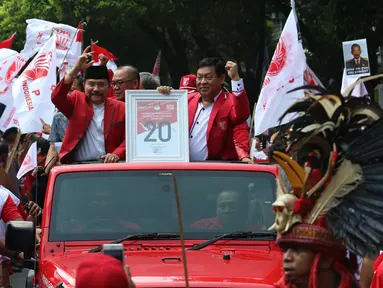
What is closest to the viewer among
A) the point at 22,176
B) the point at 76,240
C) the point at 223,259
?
the point at 223,259

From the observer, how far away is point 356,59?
48.4 feet

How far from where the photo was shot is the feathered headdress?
454 cm

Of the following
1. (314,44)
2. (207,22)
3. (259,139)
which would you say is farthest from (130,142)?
(207,22)

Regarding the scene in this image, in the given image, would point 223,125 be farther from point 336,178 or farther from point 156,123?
point 336,178

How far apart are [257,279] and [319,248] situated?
1706mm

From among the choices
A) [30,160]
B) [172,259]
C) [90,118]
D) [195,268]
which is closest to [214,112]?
[90,118]

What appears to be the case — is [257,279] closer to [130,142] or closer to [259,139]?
[130,142]

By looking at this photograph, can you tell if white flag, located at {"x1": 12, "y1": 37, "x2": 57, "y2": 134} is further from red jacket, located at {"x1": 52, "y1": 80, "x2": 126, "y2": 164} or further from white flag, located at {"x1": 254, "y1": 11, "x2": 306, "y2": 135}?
red jacket, located at {"x1": 52, "y1": 80, "x2": 126, "y2": 164}

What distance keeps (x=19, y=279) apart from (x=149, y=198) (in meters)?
5.46

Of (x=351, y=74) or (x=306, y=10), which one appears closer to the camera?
(x=351, y=74)

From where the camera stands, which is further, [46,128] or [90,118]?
[46,128]

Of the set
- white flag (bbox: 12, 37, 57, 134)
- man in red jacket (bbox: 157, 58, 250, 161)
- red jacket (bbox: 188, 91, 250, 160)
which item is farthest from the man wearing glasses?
white flag (bbox: 12, 37, 57, 134)

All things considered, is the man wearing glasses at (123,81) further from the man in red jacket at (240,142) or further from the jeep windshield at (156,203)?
the jeep windshield at (156,203)

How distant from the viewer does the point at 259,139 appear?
16.4 meters
